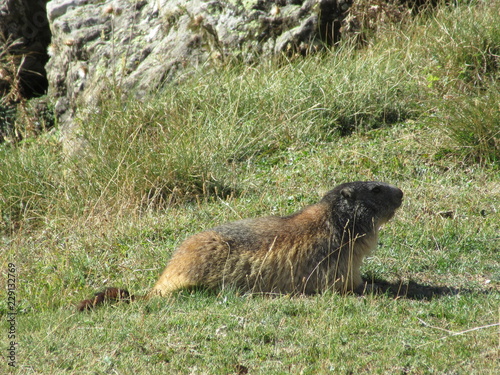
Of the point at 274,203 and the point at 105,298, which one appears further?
the point at 274,203

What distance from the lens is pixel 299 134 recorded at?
32.4 ft

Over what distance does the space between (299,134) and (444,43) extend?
9.59 ft

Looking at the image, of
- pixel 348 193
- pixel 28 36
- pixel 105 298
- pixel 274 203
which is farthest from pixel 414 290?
pixel 28 36

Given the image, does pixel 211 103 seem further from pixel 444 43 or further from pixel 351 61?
pixel 444 43

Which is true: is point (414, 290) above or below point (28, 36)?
below

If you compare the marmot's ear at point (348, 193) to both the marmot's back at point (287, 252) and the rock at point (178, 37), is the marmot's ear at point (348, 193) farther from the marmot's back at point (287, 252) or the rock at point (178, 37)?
the rock at point (178, 37)

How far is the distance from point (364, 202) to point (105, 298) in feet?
9.13

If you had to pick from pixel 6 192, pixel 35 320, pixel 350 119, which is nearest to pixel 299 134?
pixel 350 119

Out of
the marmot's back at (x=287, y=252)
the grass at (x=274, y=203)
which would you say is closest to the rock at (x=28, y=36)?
the grass at (x=274, y=203)

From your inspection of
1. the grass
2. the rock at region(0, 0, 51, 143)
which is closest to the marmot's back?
the grass

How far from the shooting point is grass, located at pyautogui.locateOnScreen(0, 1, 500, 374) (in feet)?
15.6

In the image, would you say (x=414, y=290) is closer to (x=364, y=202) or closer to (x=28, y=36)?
(x=364, y=202)

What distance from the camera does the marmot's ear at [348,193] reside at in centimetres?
623

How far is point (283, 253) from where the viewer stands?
19.2 ft
